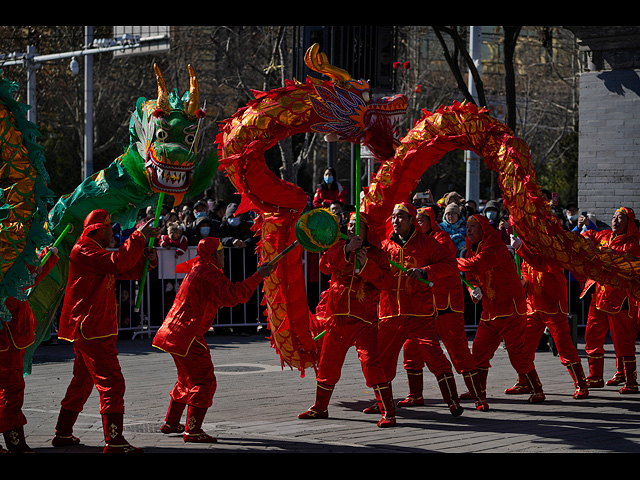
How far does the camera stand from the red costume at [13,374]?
6.98 meters

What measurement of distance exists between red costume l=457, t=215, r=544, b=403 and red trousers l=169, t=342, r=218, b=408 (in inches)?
114

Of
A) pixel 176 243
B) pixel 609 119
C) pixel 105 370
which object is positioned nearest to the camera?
pixel 105 370

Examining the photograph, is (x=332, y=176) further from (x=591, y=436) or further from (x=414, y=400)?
(x=591, y=436)

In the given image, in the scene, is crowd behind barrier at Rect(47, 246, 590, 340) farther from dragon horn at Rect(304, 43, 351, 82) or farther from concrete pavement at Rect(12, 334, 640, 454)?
dragon horn at Rect(304, 43, 351, 82)

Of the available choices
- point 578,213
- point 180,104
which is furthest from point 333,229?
point 578,213

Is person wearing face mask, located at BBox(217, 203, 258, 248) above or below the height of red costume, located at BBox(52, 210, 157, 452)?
above

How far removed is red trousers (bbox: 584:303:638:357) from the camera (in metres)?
10.4

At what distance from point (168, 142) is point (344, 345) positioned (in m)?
2.24

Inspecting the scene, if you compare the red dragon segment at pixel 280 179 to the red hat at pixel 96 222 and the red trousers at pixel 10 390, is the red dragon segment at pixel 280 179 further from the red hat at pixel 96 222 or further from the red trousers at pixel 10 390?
the red trousers at pixel 10 390

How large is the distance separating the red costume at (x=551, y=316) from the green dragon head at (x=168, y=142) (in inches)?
137

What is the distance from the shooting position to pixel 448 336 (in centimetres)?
948

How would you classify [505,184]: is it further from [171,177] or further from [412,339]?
[171,177]

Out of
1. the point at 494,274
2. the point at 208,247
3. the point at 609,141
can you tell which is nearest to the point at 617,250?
the point at 494,274

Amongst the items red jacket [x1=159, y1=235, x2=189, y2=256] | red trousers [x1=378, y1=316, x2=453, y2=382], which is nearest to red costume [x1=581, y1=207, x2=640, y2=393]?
red trousers [x1=378, y1=316, x2=453, y2=382]
